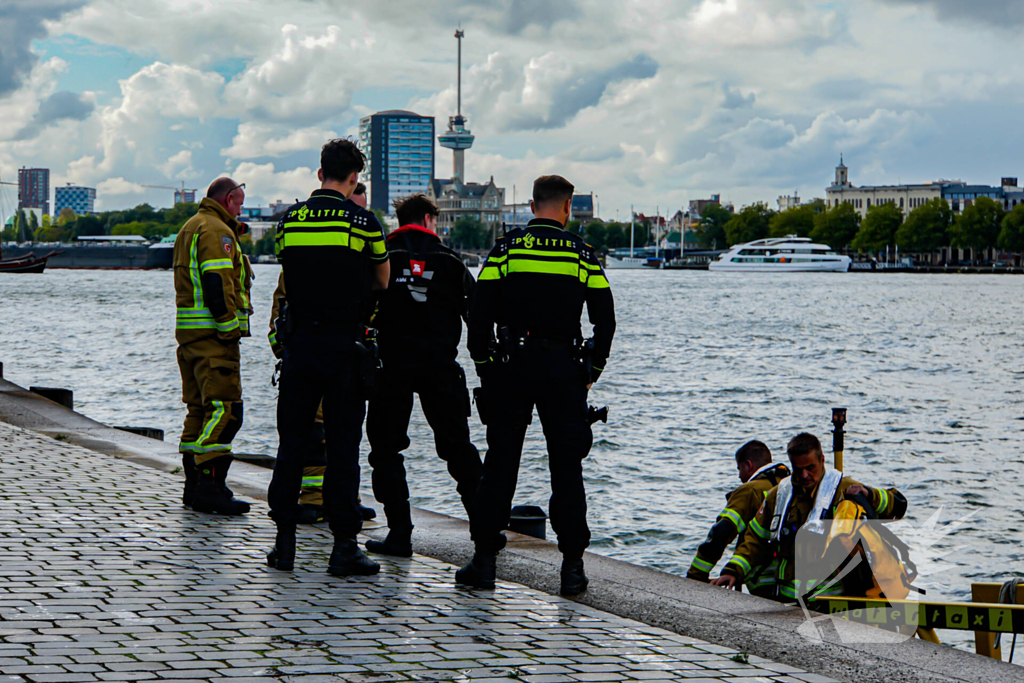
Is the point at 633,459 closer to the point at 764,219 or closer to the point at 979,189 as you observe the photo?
the point at 764,219

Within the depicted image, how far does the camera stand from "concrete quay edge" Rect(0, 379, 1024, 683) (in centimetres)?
466

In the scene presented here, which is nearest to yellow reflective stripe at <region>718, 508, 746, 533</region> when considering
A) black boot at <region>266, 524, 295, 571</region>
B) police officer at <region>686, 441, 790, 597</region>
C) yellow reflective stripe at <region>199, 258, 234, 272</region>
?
police officer at <region>686, 441, 790, 597</region>

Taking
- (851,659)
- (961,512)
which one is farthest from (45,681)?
(961,512)

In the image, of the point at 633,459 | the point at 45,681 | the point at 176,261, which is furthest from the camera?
the point at 633,459

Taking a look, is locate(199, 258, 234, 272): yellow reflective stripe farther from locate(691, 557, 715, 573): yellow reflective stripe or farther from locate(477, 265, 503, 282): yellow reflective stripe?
locate(691, 557, 715, 573): yellow reflective stripe

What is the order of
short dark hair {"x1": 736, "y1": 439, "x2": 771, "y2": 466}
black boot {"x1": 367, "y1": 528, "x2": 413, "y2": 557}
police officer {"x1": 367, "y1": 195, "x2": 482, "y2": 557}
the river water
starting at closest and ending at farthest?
1. police officer {"x1": 367, "y1": 195, "x2": 482, "y2": 557}
2. black boot {"x1": 367, "y1": 528, "x2": 413, "y2": 557}
3. short dark hair {"x1": 736, "y1": 439, "x2": 771, "y2": 466}
4. the river water

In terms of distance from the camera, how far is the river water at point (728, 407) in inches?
578

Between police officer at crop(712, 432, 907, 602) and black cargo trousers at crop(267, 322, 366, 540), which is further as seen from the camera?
police officer at crop(712, 432, 907, 602)

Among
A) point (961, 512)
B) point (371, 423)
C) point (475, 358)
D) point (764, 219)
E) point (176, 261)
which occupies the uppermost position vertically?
point (764, 219)

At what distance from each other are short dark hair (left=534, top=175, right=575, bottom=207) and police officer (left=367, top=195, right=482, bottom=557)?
691 millimetres

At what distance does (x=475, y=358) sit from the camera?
581cm

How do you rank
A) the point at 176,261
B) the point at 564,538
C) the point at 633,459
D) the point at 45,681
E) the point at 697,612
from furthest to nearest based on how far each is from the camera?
1. the point at 633,459
2. the point at 176,261
3. the point at 564,538
4. the point at 697,612
5. the point at 45,681

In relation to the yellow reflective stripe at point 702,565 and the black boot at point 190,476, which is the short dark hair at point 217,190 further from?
the yellow reflective stripe at point 702,565

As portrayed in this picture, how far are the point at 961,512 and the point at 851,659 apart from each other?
11.9m
